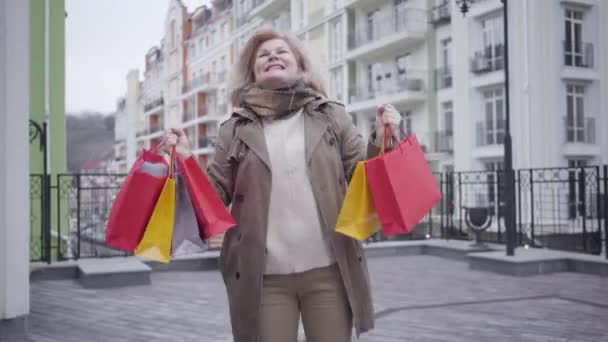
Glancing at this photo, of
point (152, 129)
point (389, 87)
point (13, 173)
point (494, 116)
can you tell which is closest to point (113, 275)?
point (13, 173)

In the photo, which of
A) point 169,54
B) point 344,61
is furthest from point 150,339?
point 169,54

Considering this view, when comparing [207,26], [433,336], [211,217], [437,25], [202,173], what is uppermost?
[207,26]

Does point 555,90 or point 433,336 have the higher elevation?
point 555,90

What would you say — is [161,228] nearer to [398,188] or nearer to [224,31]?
[398,188]

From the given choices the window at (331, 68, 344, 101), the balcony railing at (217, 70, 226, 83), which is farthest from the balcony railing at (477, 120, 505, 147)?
the balcony railing at (217, 70, 226, 83)

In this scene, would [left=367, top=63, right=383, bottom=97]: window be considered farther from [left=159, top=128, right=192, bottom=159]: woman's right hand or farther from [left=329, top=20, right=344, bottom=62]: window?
[left=159, top=128, right=192, bottom=159]: woman's right hand

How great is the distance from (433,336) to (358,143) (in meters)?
2.93

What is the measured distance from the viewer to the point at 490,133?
17.5 m

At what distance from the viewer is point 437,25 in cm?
2008

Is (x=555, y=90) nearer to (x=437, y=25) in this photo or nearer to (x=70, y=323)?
(x=437, y=25)

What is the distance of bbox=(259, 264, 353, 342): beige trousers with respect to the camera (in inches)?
78.4

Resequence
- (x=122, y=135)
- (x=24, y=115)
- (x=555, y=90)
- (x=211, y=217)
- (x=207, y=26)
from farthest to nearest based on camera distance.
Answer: (x=207, y=26)
(x=122, y=135)
(x=555, y=90)
(x=24, y=115)
(x=211, y=217)

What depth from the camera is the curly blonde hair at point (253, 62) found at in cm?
218

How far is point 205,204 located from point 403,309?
159 inches
